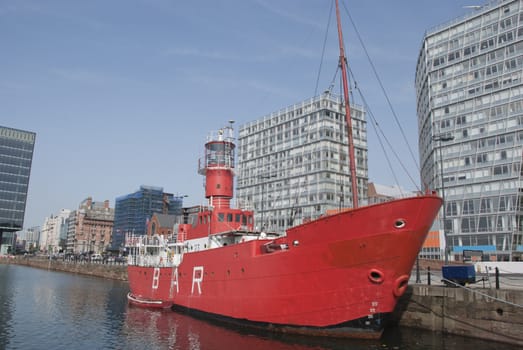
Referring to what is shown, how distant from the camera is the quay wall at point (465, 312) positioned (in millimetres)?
17719

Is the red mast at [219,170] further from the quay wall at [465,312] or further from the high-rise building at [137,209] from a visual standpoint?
the high-rise building at [137,209]

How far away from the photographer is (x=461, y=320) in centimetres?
1962

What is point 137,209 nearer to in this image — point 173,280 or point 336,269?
point 173,280

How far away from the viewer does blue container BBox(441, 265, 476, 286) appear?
2078 cm

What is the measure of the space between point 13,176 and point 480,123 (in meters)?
123

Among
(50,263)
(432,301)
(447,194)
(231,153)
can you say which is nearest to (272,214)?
(447,194)

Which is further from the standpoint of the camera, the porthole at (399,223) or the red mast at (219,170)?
the red mast at (219,170)

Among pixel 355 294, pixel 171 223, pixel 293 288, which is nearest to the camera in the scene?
pixel 355 294

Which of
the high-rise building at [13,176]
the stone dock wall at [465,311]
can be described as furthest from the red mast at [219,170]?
the high-rise building at [13,176]

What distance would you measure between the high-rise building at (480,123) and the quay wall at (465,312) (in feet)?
135

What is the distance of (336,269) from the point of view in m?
17.8

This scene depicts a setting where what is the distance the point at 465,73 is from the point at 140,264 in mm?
59745

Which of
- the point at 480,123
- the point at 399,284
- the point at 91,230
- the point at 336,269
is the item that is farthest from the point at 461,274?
the point at 91,230

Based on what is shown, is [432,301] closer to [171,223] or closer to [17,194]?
[171,223]
